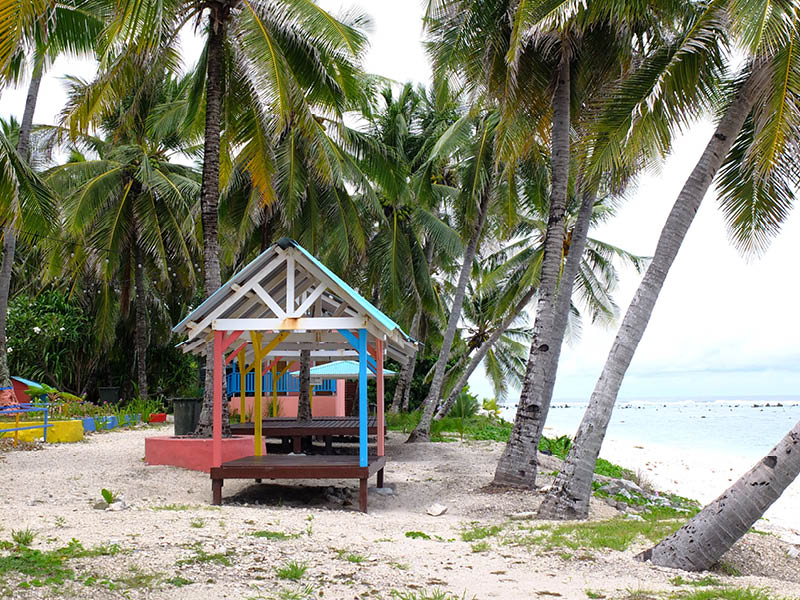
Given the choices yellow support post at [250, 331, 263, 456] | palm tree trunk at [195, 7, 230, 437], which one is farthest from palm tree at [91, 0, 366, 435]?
yellow support post at [250, 331, 263, 456]

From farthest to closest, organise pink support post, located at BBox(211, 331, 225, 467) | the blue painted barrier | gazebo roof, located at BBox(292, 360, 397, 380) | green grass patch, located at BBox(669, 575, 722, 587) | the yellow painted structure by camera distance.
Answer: the blue painted barrier, gazebo roof, located at BBox(292, 360, 397, 380), the yellow painted structure, pink support post, located at BBox(211, 331, 225, 467), green grass patch, located at BBox(669, 575, 722, 587)

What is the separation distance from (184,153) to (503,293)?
A: 11.9 m

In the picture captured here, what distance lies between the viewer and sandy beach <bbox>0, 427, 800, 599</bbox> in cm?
504

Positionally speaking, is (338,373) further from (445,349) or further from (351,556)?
(351,556)

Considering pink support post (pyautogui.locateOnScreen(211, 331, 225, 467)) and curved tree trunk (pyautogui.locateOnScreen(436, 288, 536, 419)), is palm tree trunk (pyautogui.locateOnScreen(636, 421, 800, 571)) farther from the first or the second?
curved tree trunk (pyautogui.locateOnScreen(436, 288, 536, 419))

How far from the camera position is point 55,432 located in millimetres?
14922

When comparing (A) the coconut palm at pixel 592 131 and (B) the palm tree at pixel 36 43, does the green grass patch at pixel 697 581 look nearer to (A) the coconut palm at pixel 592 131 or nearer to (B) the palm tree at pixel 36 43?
(A) the coconut palm at pixel 592 131

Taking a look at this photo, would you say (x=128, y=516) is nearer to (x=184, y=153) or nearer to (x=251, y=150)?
(x=251, y=150)

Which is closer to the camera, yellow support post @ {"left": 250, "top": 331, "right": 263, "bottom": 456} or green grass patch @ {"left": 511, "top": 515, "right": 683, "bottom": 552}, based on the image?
green grass patch @ {"left": 511, "top": 515, "right": 683, "bottom": 552}

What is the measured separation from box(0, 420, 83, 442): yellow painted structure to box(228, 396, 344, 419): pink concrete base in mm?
6414

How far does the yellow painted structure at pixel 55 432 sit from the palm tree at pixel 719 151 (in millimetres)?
10474

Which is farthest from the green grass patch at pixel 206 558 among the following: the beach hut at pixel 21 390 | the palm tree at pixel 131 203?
the beach hut at pixel 21 390

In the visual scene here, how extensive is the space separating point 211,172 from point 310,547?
8137 mm

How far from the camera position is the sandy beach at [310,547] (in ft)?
16.5
